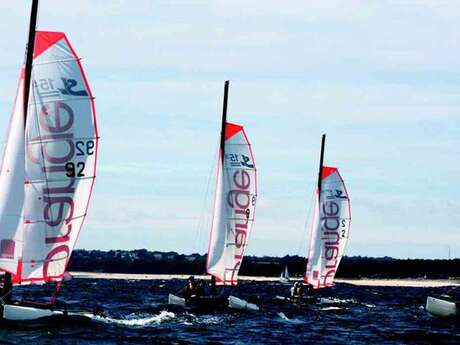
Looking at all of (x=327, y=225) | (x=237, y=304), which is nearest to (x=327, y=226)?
(x=327, y=225)

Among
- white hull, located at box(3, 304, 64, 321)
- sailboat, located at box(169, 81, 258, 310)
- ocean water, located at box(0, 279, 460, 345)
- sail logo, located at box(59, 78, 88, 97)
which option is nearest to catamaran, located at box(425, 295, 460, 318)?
ocean water, located at box(0, 279, 460, 345)

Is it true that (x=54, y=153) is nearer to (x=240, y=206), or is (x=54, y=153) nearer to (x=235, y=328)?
(x=235, y=328)

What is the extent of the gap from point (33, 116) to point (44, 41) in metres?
2.62

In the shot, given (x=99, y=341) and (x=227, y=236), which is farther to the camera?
(x=227, y=236)

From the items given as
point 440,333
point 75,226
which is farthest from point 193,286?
point 75,226

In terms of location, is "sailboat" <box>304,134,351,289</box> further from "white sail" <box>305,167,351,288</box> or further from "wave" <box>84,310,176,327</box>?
"wave" <box>84,310,176,327</box>

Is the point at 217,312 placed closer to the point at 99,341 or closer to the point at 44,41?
the point at 99,341

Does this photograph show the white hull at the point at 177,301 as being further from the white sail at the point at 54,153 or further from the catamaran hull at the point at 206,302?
the white sail at the point at 54,153

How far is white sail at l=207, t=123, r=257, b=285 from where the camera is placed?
57375mm

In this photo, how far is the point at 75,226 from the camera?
1496 inches

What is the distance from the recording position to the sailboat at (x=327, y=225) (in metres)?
69.4

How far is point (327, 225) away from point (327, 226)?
0.09m

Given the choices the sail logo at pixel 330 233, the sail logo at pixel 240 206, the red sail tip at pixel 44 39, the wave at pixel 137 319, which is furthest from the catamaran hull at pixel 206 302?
the red sail tip at pixel 44 39

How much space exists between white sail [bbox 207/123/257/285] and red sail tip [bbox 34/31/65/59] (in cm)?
2146
